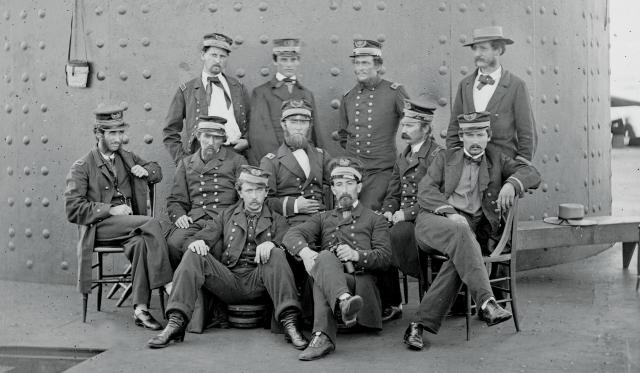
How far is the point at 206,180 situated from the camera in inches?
238

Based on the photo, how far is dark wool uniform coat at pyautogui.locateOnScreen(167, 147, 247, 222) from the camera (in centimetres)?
604

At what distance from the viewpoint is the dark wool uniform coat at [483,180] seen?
18.2 ft

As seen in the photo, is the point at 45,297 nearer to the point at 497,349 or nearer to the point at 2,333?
the point at 2,333

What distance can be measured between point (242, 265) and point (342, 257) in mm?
787

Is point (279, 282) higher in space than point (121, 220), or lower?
lower

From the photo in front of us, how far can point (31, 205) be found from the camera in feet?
23.7

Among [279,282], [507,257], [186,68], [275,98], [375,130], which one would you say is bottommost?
[279,282]

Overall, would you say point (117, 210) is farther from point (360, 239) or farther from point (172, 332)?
point (360, 239)

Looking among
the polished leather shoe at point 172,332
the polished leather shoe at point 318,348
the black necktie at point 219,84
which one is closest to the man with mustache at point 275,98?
the black necktie at point 219,84

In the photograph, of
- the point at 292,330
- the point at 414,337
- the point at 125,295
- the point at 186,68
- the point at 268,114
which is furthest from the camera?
the point at 186,68

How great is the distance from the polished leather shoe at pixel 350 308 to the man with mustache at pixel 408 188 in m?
0.86

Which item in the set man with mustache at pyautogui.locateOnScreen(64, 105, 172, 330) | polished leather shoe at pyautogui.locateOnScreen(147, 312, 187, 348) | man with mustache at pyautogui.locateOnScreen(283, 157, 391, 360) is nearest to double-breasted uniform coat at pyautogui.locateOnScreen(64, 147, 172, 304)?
man with mustache at pyautogui.locateOnScreen(64, 105, 172, 330)

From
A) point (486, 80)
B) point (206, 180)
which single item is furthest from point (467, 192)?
Result: point (206, 180)

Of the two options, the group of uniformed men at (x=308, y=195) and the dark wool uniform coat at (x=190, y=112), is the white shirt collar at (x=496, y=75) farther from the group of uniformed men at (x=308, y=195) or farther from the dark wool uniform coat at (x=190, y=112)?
the dark wool uniform coat at (x=190, y=112)
